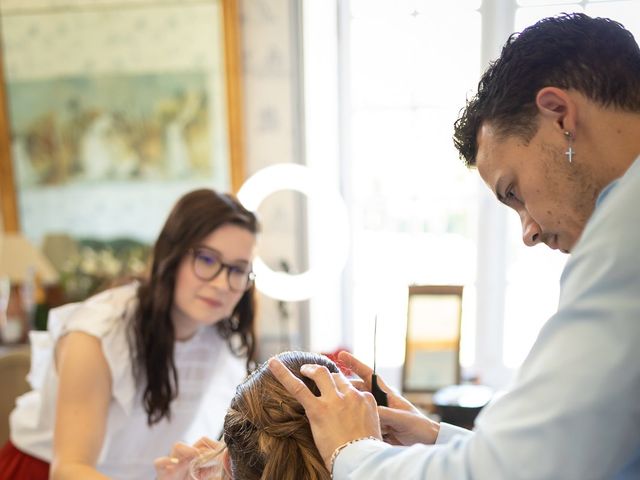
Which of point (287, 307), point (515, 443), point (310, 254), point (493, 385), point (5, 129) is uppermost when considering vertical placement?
point (5, 129)

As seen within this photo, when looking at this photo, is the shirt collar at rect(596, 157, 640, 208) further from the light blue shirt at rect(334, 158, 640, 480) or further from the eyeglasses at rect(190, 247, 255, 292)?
the eyeglasses at rect(190, 247, 255, 292)

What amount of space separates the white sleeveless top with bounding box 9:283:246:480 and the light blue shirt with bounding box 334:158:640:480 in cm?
105

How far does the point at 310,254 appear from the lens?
2.62m

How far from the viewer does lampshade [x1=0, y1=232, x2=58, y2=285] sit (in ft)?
8.84

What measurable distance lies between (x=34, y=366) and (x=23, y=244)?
1.08 m

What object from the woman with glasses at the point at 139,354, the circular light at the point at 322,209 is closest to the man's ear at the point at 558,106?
the woman with glasses at the point at 139,354

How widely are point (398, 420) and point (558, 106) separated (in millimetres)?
554

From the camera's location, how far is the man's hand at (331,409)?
2.84 feet

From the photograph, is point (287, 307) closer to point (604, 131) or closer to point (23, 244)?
point (23, 244)

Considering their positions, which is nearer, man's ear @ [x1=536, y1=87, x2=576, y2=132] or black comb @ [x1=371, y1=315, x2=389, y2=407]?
man's ear @ [x1=536, y1=87, x2=576, y2=132]

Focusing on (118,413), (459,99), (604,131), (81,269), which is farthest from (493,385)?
(604,131)

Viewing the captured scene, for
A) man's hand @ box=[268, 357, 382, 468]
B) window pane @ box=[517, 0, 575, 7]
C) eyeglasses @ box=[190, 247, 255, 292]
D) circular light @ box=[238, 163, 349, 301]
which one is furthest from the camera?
window pane @ box=[517, 0, 575, 7]

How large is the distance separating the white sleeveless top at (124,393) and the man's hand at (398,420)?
71cm

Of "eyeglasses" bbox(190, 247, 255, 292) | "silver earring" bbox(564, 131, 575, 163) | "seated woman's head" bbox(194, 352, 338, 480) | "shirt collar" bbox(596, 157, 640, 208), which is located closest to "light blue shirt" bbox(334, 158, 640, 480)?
"shirt collar" bbox(596, 157, 640, 208)
